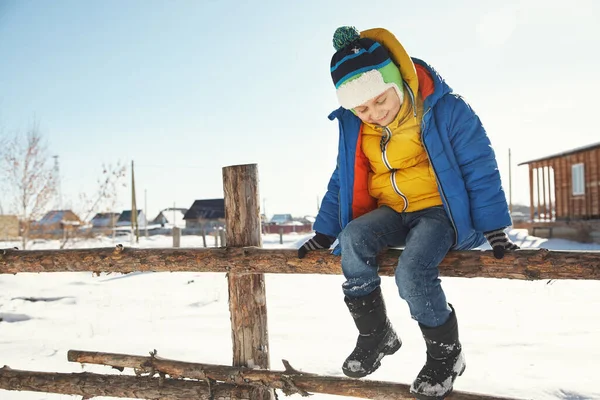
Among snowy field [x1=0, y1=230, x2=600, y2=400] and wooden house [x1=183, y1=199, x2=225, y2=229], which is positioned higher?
wooden house [x1=183, y1=199, x2=225, y2=229]

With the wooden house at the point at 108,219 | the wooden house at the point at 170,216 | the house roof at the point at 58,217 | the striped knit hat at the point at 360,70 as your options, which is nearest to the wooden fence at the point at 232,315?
the striped knit hat at the point at 360,70

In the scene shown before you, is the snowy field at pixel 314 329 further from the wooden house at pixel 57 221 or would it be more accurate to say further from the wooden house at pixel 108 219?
the wooden house at pixel 108 219

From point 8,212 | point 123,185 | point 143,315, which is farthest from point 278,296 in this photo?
point 123,185

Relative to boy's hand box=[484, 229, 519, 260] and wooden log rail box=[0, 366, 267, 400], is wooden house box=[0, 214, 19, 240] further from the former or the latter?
boy's hand box=[484, 229, 519, 260]

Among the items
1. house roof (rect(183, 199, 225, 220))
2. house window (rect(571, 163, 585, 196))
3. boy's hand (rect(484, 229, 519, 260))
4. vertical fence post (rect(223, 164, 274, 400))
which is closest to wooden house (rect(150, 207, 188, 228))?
house roof (rect(183, 199, 225, 220))

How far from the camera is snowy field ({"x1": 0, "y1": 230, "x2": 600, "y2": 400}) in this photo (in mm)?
3649

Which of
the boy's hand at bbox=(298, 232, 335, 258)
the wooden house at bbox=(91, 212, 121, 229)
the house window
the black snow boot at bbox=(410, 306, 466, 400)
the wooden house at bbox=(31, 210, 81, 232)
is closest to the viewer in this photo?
the black snow boot at bbox=(410, 306, 466, 400)

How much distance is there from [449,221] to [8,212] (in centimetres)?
1199

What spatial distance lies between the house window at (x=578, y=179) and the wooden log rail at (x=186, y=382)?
658 inches

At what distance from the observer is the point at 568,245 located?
47.5 ft

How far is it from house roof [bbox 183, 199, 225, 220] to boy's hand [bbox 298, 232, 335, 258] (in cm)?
4434

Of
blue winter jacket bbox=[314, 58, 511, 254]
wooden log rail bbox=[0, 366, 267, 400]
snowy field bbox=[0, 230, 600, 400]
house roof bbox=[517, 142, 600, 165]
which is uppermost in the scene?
house roof bbox=[517, 142, 600, 165]

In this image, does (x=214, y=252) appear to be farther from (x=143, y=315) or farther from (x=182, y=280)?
(x=182, y=280)

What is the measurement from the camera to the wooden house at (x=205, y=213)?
45338 mm
